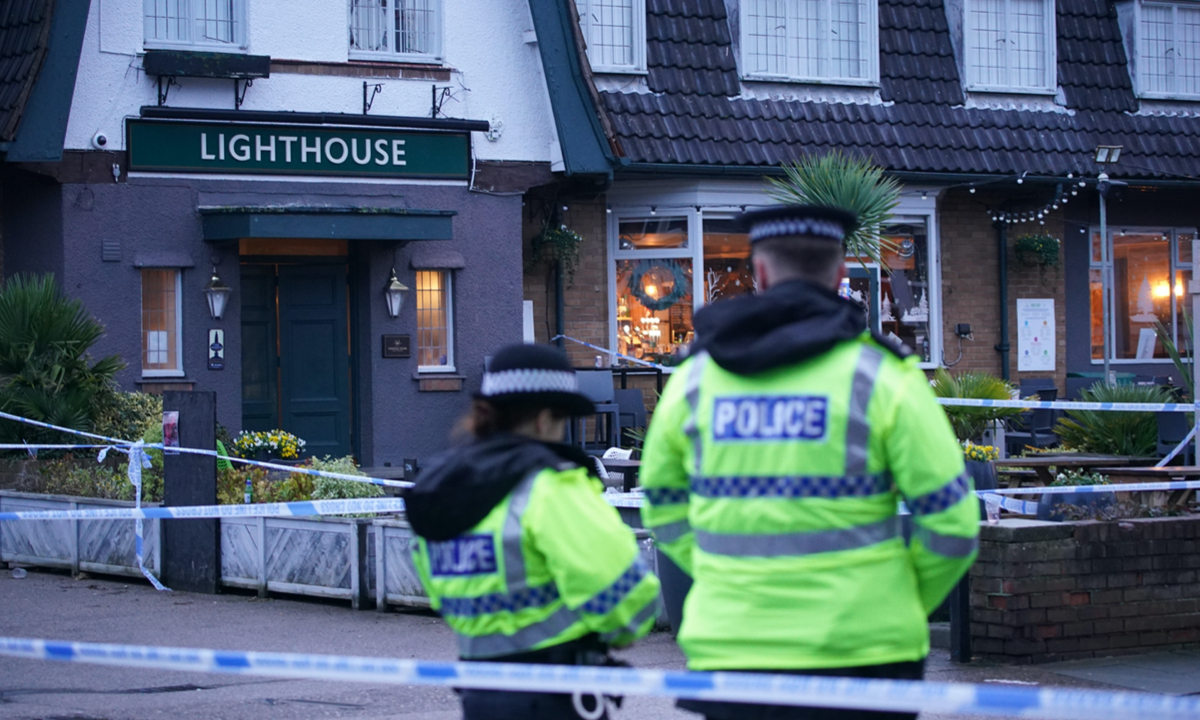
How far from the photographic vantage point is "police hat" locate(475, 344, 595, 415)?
364 cm

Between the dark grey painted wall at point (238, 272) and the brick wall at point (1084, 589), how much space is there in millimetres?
9522

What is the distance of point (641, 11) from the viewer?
1739 cm

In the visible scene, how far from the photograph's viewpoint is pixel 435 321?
16.7 m

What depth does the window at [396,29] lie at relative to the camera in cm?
1595

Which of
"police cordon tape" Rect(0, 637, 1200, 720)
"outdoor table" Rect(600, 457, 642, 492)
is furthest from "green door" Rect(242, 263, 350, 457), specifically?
"police cordon tape" Rect(0, 637, 1200, 720)

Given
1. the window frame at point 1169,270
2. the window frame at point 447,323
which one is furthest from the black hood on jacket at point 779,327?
the window frame at point 1169,270

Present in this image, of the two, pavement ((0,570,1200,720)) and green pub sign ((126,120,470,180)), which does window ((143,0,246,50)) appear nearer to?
green pub sign ((126,120,470,180))

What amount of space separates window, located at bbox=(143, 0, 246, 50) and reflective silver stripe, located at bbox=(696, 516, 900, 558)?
13.2 metres

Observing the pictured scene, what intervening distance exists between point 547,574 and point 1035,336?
16982mm

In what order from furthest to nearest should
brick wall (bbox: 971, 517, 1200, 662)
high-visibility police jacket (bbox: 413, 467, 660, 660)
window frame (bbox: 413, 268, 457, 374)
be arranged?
window frame (bbox: 413, 268, 457, 374)
brick wall (bbox: 971, 517, 1200, 662)
high-visibility police jacket (bbox: 413, 467, 660, 660)

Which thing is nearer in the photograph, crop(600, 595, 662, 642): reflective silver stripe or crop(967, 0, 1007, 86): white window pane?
crop(600, 595, 662, 642): reflective silver stripe

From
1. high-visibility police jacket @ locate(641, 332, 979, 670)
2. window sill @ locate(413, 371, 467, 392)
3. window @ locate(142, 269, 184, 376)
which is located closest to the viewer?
high-visibility police jacket @ locate(641, 332, 979, 670)

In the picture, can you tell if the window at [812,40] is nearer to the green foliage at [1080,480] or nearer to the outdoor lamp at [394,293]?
the outdoor lamp at [394,293]

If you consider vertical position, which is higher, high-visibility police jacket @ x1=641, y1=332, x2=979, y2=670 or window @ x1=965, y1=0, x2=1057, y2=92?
window @ x1=965, y1=0, x2=1057, y2=92
